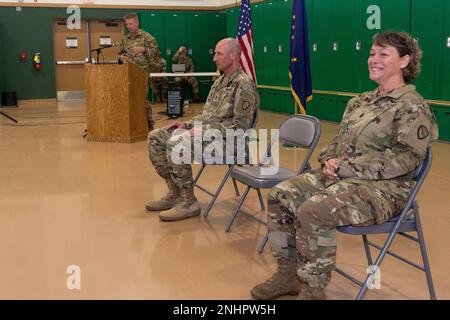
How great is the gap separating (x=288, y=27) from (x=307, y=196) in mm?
8847

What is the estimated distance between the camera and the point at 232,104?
3824 mm

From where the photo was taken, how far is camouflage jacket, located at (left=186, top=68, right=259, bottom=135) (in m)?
3.74

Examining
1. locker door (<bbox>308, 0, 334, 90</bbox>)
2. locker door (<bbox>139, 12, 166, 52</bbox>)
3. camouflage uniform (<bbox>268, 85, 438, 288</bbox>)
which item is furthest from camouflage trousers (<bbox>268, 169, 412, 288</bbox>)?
locker door (<bbox>139, 12, 166, 52</bbox>)

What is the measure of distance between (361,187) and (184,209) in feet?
6.02

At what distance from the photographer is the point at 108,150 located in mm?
6699

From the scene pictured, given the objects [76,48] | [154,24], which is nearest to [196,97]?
[154,24]

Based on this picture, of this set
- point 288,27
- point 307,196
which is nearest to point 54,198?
point 307,196

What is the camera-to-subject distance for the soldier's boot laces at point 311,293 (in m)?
2.34

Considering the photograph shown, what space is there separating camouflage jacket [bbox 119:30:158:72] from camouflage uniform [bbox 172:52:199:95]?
559 centimetres

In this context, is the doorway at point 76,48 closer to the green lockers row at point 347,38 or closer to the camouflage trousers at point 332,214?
the green lockers row at point 347,38

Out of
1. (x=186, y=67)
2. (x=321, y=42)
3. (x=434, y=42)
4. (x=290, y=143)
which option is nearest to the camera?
(x=290, y=143)

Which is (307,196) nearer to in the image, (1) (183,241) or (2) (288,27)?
(1) (183,241)

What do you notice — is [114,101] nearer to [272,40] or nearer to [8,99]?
[272,40]

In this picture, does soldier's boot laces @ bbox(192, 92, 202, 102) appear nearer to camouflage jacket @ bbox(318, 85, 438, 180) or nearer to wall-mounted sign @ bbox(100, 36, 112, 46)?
wall-mounted sign @ bbox(100, 36, 112, 46)
